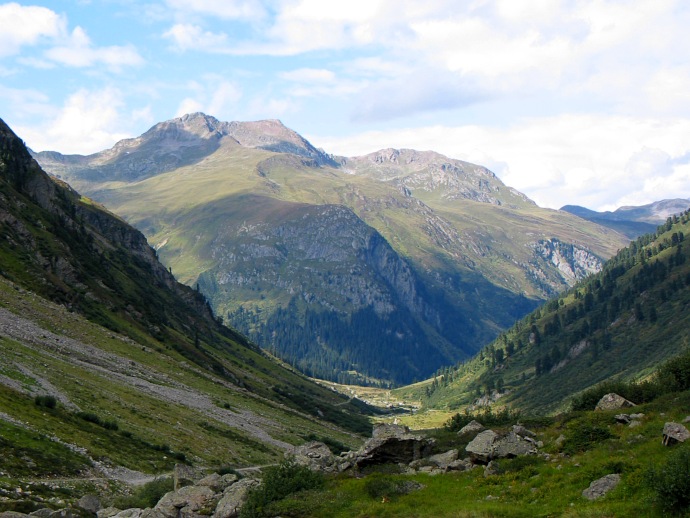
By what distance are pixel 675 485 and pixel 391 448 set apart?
21.2 m

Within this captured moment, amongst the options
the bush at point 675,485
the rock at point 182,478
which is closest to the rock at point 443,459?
the bush at point 675,485

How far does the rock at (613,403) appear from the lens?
45.2 m

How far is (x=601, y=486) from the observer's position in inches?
1080

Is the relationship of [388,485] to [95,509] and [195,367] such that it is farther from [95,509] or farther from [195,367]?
[195,367]

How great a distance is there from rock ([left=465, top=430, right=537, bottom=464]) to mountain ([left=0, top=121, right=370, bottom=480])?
2925 centimetres

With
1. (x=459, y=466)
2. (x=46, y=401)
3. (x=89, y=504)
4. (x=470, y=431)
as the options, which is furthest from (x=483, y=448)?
(x=46, y=401)

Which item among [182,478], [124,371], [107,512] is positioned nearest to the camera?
[107,512]

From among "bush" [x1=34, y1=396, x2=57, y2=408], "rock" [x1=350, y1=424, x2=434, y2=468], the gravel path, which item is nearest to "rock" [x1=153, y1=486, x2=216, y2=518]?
"rock" [x1=350, y1=424, x2=434, y2=468]

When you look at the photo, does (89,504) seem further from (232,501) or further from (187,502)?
(232,501)

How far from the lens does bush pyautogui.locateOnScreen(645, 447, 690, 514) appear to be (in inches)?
904

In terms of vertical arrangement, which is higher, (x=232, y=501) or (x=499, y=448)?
(x=499, y=448)

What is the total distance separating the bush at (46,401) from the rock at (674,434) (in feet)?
185

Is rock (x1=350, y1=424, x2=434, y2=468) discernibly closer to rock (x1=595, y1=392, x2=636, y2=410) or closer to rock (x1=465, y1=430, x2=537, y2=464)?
rock (x1=465, y1=430, x2=537, y2=464)

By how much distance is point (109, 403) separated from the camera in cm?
7744
